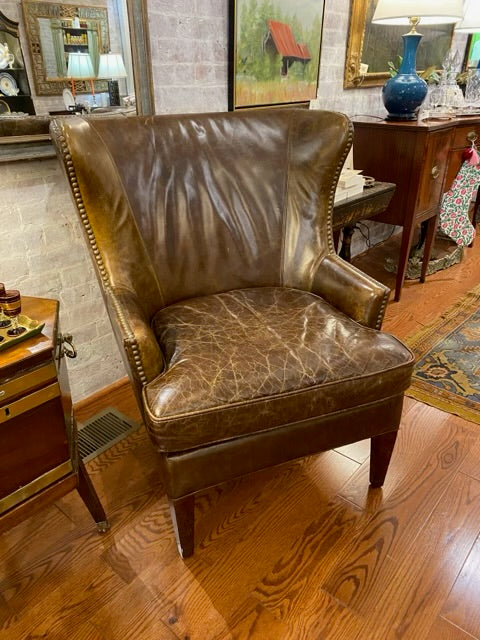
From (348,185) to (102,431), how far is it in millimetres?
1423

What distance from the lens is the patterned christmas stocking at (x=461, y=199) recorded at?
2.60m

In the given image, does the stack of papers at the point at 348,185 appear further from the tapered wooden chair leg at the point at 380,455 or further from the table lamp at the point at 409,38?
the tapered wooden chair leg at the point at 380,455

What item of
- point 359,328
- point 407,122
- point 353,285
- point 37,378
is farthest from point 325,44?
point 37,378

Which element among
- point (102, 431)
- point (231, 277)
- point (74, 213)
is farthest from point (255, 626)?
point (74, 213)

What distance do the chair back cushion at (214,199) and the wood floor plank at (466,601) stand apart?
3.07ft

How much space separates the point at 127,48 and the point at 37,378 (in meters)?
1.12

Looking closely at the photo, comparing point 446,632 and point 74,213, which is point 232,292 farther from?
point 446,632

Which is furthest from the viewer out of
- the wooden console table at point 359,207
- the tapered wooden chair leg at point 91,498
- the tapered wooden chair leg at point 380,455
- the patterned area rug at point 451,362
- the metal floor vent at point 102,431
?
the wooden console table at point 359,207

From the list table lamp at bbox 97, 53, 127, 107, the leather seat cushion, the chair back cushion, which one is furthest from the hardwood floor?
table lamp at bbox 97, 53, 127, 107

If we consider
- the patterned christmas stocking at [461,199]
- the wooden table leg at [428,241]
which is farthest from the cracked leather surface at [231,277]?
the patterned christmas stocking at [461,199]

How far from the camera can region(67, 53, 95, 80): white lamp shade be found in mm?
1352

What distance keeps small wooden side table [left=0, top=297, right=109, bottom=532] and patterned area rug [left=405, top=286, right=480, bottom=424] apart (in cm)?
133

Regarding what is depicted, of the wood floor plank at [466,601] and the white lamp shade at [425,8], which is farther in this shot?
the white lamp shade at [425,8]

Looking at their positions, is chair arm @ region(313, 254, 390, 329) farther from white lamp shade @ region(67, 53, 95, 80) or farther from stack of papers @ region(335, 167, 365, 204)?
white lamp shade @ region(67, 53, 95, 80)
